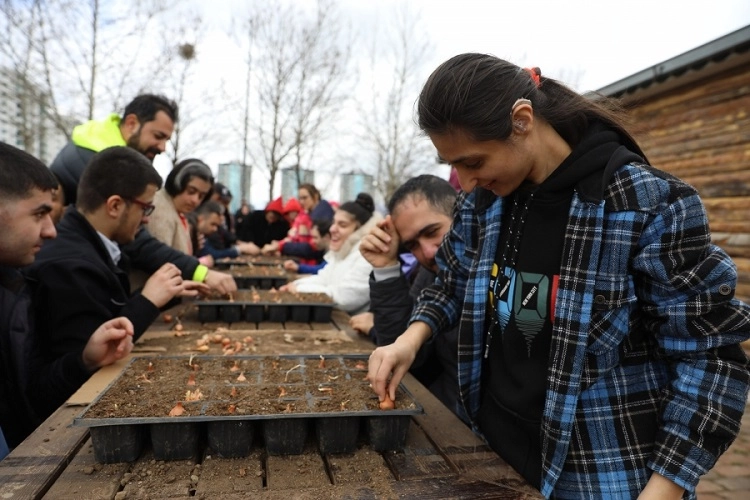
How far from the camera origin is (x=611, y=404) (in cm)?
116

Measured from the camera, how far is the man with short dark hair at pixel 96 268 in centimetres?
204

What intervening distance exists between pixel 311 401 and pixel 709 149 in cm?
565

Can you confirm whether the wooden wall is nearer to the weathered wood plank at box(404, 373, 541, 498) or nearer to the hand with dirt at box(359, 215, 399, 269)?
the hand with dirt at box(359, 215, 399, 269)

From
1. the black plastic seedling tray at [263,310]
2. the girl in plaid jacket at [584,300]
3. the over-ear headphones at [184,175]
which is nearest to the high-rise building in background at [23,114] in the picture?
the over-ear headphones at [184,175]

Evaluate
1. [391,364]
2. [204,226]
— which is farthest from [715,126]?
[204,226]

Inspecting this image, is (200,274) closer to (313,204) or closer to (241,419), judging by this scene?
(241,419)

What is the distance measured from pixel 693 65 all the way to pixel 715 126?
71 cm

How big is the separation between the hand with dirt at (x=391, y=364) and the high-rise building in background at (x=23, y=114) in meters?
11.9

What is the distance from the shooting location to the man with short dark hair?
80.4 inches

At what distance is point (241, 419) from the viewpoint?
1271mm

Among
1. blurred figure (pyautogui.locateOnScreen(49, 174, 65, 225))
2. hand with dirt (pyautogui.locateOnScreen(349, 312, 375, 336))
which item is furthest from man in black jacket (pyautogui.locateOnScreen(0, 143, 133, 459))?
blurred figure (pyautogui.locateOnScreen(49, 174, 65, 225))

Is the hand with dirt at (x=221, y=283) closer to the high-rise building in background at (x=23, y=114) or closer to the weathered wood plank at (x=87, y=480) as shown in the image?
the weathered wood plank at (x=87, y=480)

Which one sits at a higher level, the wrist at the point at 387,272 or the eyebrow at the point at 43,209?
the eyebrow at the point at 43,209

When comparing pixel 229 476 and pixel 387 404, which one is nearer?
pixel 229 476
